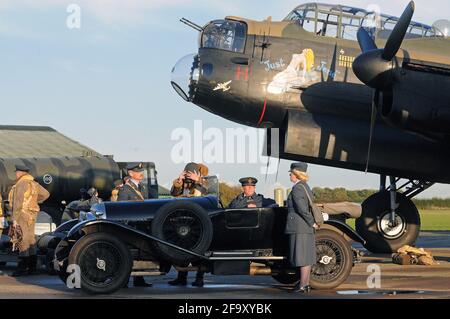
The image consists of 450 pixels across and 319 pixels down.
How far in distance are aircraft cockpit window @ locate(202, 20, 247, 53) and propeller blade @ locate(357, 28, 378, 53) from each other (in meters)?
2.38

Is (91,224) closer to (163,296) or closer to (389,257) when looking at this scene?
(163,296)

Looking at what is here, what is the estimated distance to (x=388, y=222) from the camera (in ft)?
65.8

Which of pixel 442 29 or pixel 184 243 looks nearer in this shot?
pixel 184 243

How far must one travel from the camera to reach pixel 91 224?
12.1 meters

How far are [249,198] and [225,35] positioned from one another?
21.0 feet

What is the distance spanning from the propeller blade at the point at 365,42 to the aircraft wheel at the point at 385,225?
3700 millimetres

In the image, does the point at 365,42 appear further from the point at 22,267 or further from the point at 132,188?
the point at 22,267

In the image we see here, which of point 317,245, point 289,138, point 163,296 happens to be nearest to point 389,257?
point 289,138

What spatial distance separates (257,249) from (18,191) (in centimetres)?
493

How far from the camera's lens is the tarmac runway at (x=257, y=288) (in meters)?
11.7

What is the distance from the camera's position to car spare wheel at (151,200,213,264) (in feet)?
40.0

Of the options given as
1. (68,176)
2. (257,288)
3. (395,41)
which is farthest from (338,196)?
(257,288)

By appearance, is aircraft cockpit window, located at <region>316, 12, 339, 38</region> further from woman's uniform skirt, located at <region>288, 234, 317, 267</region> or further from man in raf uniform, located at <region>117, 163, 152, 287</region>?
woman's uniform skirt, located at <region>288, 234, 317, 267</region>

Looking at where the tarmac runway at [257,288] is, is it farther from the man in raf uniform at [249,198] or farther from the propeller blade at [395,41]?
the propeller blade at [395,41]
